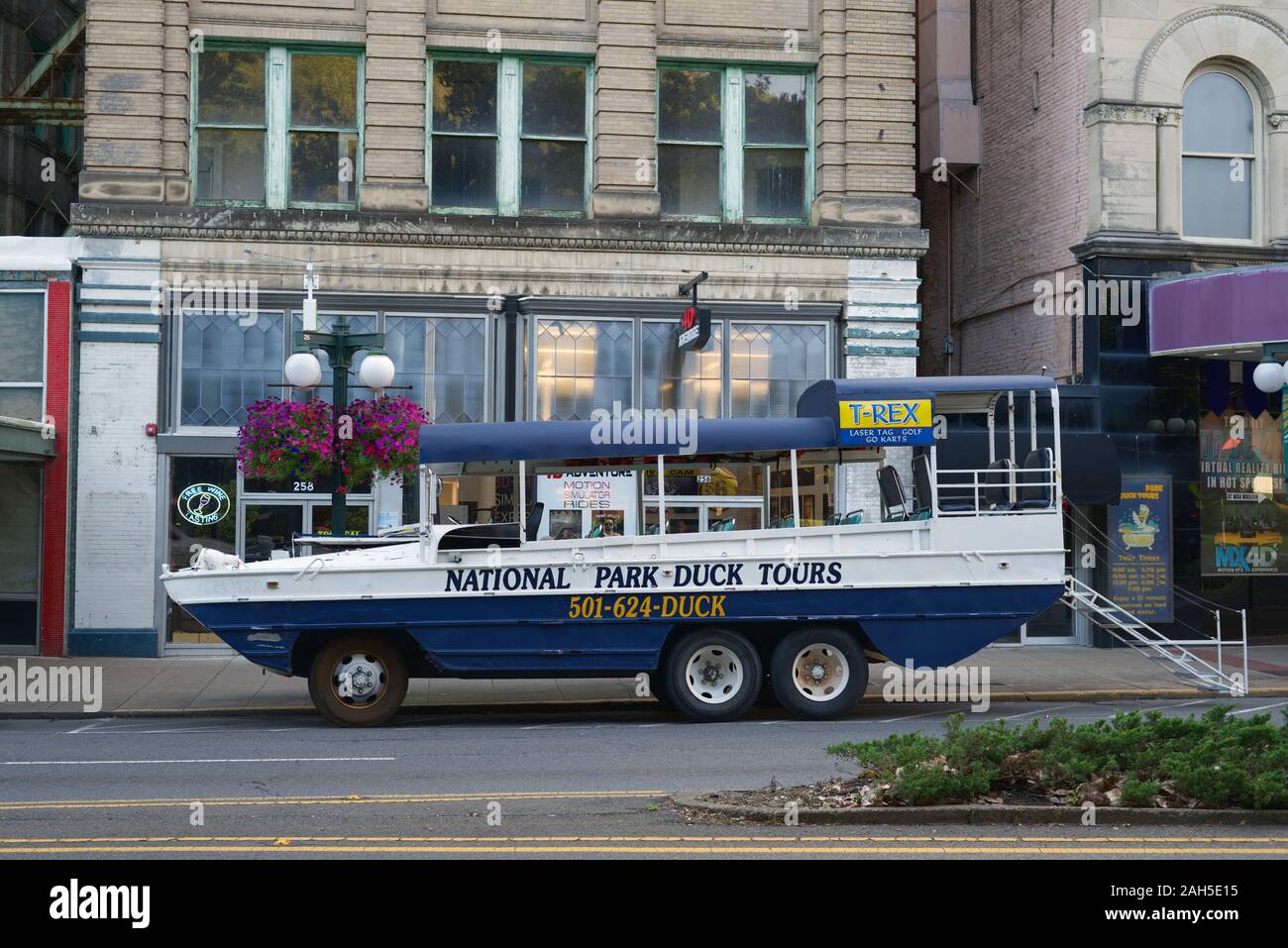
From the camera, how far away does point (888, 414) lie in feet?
47.2

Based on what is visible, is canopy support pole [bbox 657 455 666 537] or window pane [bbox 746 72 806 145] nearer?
canopy support pole [bbox 657 455 666 537]

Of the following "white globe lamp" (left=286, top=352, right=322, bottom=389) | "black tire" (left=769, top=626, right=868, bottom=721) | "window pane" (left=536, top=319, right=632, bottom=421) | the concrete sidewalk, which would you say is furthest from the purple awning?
"white globe lamp" (left=286, top=352, right=322, bottom=389)

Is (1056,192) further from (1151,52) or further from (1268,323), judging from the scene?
(1268,323)

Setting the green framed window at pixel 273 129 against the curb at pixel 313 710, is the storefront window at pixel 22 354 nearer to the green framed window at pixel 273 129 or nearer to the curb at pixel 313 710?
the green framed window at pixel 273 129

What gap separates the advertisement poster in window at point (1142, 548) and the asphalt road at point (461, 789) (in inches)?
214

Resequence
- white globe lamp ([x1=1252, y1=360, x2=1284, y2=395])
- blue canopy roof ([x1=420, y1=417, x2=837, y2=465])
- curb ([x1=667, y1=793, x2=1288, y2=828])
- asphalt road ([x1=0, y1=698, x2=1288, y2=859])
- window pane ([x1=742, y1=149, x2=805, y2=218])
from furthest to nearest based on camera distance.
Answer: window pane ([x1=742, y1=149, x2=805, y2=218])
white globe lamp ([x1=1252, y1=360, x2=1284, y2=395])
blue canopy roof ([x1=420, y1=417, x2=837, y2=465])
curb ([x1=667, y1=793, x2=1288, y2=828])
asphalt road ([x1=0, y1=698, x2=1288, y2=859])

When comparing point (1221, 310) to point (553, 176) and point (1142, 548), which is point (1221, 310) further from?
point (553, 176)

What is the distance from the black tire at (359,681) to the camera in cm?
1395

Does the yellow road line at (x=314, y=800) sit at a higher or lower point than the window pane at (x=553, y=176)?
lower

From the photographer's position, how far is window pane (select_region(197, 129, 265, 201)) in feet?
67.7

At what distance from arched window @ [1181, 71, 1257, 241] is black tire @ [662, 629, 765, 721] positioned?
38.7 feet

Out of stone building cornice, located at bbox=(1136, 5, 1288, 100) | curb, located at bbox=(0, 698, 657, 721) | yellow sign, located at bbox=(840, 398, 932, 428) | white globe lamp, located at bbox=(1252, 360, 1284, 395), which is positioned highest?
stone building cornice, located at bbox=(1136, 5, 1288, 100)

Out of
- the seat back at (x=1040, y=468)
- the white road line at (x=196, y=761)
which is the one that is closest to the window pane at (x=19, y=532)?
the white road line at (x=196, y=761)

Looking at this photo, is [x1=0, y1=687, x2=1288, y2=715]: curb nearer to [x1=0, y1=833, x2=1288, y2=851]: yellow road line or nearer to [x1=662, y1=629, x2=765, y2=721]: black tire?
[x1=662, y1=629, x2=765, y2=721]: black tire
